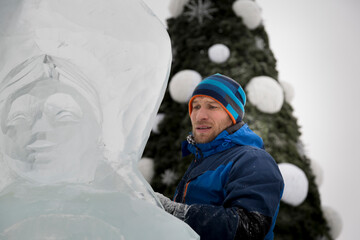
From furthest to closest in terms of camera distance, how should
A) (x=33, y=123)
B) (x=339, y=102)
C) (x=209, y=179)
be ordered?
(x=339, y=102) → (x=209, y=179) → (x=33, y=123)

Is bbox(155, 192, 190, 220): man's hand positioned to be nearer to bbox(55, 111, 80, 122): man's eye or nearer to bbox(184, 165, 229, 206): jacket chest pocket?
bbox(184, 165, 229, 206): jacket chest pocket

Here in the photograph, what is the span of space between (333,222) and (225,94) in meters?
1.43

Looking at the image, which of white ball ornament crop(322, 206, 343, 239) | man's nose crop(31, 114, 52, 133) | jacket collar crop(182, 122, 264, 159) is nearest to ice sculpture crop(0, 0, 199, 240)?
man's nose crop(31, 114, 52, 133)

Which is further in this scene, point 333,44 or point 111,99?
point 333,44

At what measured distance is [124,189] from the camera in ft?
1.54

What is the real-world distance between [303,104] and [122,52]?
315 cm

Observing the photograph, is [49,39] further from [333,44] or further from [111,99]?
[333,44]

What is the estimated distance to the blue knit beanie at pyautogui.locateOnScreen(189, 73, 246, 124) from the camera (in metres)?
0.99

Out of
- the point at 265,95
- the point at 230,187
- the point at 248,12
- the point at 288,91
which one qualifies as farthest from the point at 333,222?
the point at 248,12

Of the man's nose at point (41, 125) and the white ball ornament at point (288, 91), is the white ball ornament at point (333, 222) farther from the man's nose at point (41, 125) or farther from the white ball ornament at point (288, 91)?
the man's nose at point (41, 125)

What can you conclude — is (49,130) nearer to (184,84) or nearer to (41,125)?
(41,125)

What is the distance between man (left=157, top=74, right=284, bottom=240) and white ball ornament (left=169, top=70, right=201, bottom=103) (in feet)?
3.14

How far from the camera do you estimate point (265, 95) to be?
78.0 inches

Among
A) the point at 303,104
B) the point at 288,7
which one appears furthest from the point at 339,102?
the point at 288,7
